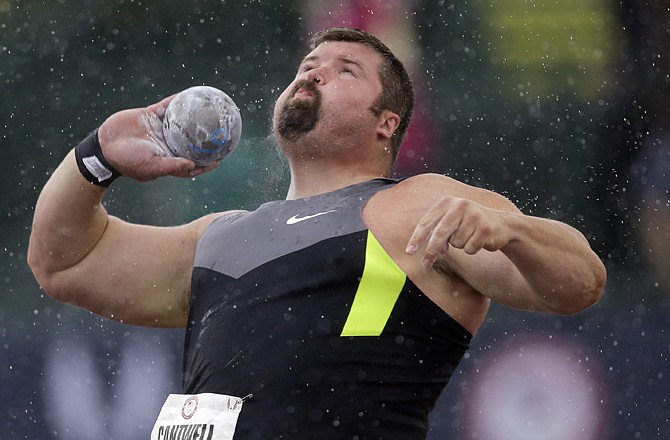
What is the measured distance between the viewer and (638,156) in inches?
249

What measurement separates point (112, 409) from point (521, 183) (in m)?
2.78

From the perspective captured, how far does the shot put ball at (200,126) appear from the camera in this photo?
10.9 ft

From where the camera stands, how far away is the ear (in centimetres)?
397

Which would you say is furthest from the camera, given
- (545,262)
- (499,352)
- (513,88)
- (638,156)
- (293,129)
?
(513,88)

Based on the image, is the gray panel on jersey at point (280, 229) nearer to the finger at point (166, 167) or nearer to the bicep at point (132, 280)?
the bicep at point (132, 280)

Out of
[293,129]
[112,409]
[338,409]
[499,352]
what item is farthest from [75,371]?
[338,409]

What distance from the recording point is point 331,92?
3.85m

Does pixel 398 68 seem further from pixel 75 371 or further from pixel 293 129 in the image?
pixel 75 371

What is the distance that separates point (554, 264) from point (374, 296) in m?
0.56

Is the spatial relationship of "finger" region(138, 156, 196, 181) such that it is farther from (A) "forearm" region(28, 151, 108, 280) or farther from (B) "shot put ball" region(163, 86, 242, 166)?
(A) "forearm" region(28, 151, 108, 280)

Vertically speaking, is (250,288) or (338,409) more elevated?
(250,288)

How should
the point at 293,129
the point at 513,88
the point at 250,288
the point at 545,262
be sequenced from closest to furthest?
1. the point at 545,262
2. the point at 250,288
3. the point at 293,129
4. the point at 513,88

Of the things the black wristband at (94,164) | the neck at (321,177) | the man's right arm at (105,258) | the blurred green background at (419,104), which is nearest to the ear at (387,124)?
the neck at (321,177)

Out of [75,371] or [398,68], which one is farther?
[75,371]
